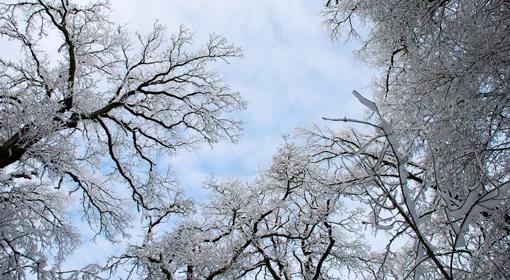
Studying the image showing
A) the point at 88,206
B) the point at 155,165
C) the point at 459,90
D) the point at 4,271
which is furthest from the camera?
the point at 155,165

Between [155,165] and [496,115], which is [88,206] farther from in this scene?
[496,115]

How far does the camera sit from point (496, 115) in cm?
335

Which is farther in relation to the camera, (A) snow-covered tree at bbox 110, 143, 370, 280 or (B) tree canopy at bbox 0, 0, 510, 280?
(A) snow-covered tree at bbox 110, 143, 370, 280

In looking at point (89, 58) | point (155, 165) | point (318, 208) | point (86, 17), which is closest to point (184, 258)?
point (155, 165)

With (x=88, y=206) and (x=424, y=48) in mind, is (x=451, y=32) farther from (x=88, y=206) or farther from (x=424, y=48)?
(x=88, y=206)

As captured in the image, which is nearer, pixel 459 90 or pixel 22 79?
pixel 459 90

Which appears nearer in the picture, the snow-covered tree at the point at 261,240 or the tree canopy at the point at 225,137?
the tree canopy at the point at 225,137

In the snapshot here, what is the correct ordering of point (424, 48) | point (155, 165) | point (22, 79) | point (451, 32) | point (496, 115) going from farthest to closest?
point (155, 165) < point (22, 79) < point (424, 48) < point (451, 32) < point (496, 115)

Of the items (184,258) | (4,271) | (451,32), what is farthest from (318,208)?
(451,32)

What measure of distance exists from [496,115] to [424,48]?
1.35 m

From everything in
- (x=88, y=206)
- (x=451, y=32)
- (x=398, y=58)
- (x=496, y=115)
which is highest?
(x=398, y=58)

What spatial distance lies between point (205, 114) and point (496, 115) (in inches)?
323

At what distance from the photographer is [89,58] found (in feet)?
32.5

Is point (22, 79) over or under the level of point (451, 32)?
over
